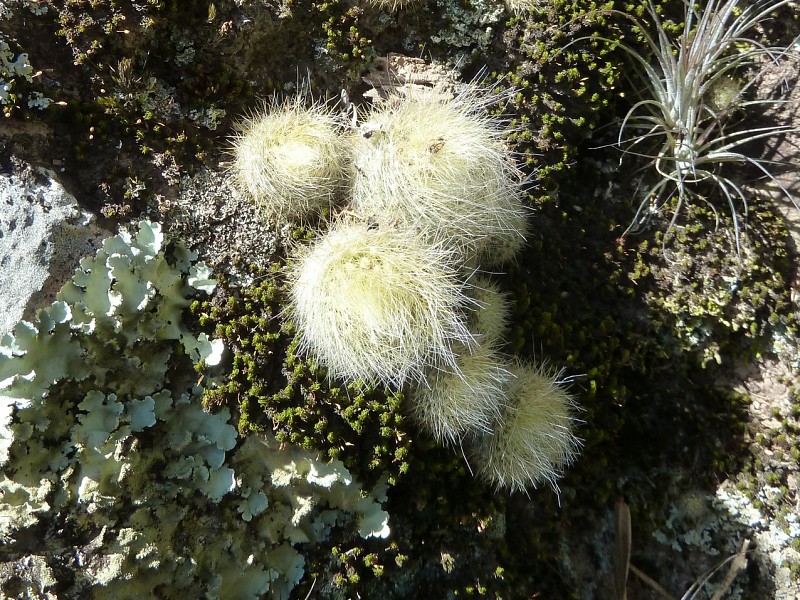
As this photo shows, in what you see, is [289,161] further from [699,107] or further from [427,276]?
[699,107]

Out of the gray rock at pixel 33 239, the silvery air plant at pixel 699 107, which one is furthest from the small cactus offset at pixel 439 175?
the gray rock at pixel 33 239

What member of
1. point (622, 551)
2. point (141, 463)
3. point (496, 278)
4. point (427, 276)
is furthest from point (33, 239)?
point (622, 551)

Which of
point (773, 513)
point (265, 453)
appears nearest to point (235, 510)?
point (265, 453)

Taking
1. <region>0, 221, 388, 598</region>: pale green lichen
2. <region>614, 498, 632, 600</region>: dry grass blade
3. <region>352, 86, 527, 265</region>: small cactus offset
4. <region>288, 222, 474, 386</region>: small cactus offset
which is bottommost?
<region>614, 498, 632, 600</region>: dry grass blade

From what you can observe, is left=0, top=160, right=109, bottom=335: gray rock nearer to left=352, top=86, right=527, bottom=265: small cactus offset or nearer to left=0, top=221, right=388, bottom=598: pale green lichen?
left=0, top=221, right=388, bottom=598: pale green lichen

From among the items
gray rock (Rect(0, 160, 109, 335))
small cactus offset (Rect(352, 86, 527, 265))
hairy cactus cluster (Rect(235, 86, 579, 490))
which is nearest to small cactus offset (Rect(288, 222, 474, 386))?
hairy cactus cluster (Rect(235, 86, 579, 490))

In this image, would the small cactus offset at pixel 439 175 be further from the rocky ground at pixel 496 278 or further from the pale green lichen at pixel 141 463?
the pale green lichen at pixel 141 463

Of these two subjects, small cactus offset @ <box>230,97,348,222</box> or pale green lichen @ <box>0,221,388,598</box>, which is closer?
pale green lichen @ <box>0,221,388,598</box>
